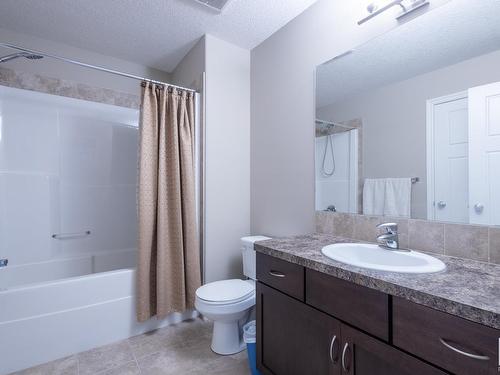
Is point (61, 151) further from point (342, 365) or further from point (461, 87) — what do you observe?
point (461, 87)

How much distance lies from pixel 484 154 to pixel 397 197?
0.41 meters

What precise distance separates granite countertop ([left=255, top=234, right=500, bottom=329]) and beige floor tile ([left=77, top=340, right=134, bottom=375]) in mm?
1326

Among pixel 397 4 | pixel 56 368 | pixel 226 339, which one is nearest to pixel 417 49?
pixel 397 4

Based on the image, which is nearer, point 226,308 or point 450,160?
point 450,160

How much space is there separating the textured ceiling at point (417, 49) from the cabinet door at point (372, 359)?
125 centimetres

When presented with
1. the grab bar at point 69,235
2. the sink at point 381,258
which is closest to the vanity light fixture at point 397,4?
the sink at point 381,258

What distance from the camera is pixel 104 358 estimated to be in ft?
5.64

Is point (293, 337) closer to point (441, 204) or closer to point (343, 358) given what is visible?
point (343, 358)

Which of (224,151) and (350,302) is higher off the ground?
(224,151)

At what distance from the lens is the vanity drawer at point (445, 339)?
65 centimetres

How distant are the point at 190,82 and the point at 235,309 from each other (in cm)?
207

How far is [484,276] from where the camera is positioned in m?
0.93

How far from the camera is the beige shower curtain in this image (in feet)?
6.58

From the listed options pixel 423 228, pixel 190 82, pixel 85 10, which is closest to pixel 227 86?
pixel 190 82
